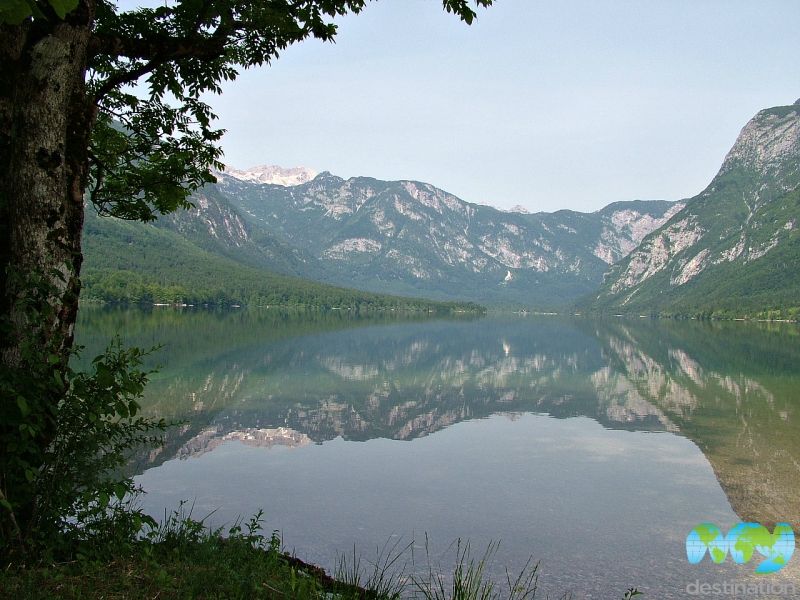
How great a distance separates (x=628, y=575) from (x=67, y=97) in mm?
15160

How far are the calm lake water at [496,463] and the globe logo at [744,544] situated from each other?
37 cm

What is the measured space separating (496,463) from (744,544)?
10391 millimetres

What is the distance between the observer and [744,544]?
18.0 metres

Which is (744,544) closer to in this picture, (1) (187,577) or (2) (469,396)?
(1) (187,577)

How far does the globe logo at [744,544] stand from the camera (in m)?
16.4

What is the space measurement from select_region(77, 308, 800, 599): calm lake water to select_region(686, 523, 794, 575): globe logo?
1.21 feet

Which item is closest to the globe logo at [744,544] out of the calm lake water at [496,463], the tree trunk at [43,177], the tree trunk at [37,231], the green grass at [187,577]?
the calm lake water at [496,463]

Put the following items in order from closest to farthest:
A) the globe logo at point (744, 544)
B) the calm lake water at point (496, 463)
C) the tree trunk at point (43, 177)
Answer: the tree trunk at point (43, 177)
the globe logo at point (744, 544)
the calm lake water at point (496, 463)

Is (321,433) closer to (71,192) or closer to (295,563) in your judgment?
(295,563)

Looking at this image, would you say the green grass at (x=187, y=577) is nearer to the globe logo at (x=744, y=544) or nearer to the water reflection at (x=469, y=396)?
the globe logo at (x=744, y=544)

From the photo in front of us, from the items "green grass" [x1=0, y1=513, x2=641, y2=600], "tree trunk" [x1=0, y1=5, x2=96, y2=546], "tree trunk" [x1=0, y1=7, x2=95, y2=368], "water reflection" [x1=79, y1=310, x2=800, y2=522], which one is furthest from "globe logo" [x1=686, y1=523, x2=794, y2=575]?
"tree trunk" [x1=0, y1=7, x2=95, y2=368]

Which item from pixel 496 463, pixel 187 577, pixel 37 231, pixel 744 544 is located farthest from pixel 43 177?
pixel 496 463

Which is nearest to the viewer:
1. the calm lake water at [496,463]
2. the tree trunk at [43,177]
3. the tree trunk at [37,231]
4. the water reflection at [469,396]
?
the tree trunk at [37,231]

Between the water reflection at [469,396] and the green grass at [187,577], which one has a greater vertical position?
the green grass at [187,577]
